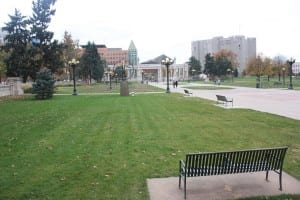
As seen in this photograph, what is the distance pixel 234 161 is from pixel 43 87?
2859 centimetres

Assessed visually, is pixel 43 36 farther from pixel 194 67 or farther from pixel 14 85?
pixel 194 67

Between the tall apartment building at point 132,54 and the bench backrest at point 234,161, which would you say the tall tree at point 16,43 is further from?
the tall apartment building at point 132,54

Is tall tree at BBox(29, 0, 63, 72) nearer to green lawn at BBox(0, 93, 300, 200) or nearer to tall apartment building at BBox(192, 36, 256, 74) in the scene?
green lawn at BBox(0, 93, 300, 200)

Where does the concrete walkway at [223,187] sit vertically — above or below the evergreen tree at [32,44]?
below

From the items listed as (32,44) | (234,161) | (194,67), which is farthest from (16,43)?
(194,67)

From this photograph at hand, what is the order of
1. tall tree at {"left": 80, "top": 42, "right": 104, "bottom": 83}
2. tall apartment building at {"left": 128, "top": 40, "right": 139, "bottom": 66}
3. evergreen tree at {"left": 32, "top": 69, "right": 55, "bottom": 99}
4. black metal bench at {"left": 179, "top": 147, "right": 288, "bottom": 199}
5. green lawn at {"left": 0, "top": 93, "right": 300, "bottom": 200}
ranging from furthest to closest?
1. tall apartment building at {"left": 128, "top": 40, "right": 139, "bottom": 66}
2. tall tree at {"left": 80, "top": 42, "right": 104, "bottom": 83}
3. evergreen tree at {"left": 32, "top": 69, "right": 55, "bottom": 99}
4. green lawn at {"left": 0, "top": 93, "right": 300, "bottom": 200}
5. black metal bench at {"left": 179, "top": 147, "right": 288, "bottom": 199}

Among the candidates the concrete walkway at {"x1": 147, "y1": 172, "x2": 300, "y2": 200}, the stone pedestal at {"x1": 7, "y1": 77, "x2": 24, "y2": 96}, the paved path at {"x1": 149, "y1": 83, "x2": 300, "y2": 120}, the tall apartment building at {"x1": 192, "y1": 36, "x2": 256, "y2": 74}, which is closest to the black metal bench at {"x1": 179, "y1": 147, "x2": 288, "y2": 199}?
the concrete walkway at {"x1": 147, "y1": 172, "x2": 300, "y2": 200}

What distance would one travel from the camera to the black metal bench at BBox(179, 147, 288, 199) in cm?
595

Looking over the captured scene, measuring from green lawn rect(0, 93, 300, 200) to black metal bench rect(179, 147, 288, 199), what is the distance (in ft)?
2.97

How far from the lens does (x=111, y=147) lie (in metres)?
9.51

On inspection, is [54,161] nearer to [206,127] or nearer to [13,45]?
[206,127]

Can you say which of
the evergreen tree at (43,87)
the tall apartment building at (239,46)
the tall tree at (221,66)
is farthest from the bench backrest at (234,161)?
the tall apartment building at (239,46)

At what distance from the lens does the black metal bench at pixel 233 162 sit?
234 inches

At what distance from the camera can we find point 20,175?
22.9ft
